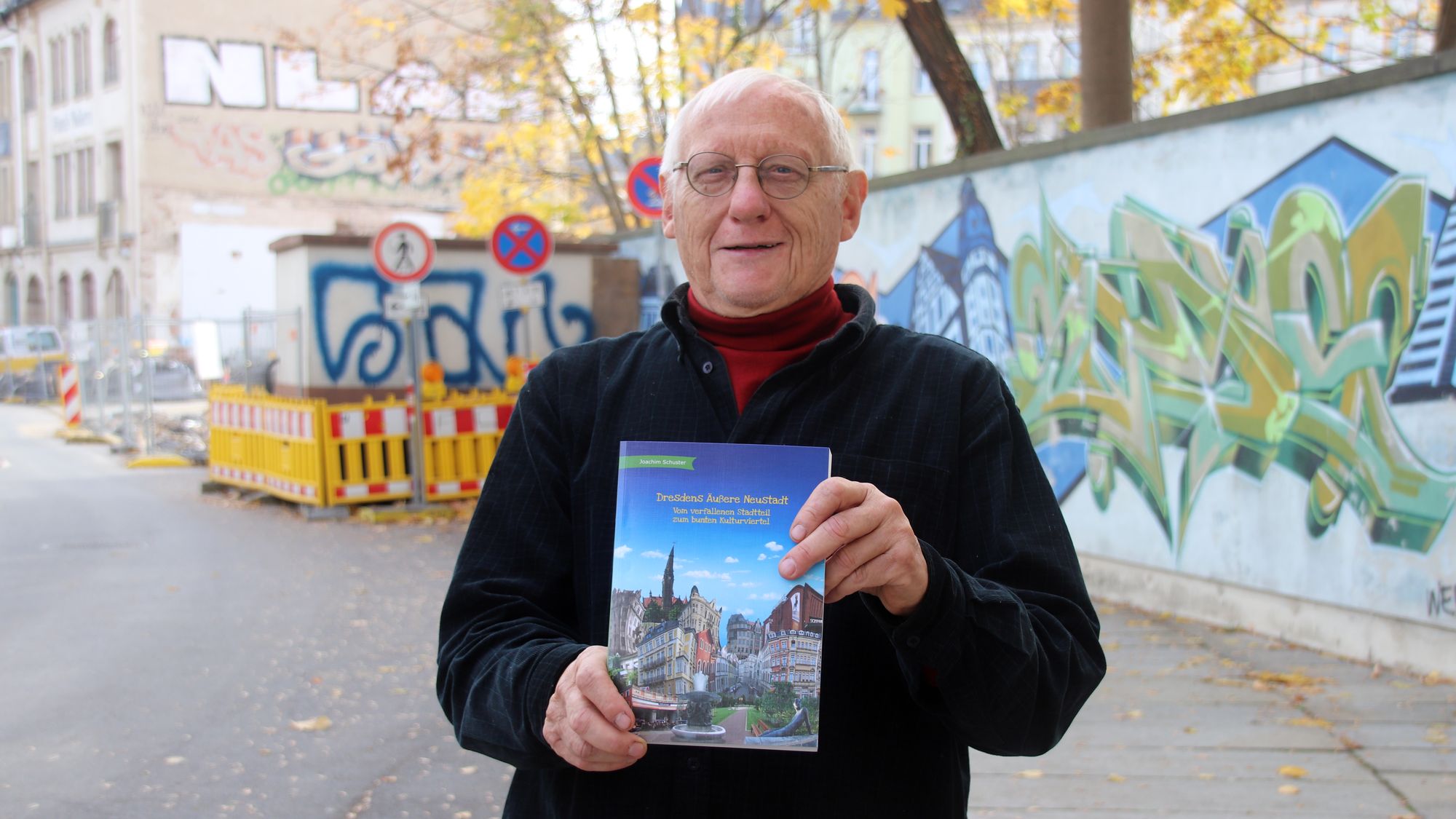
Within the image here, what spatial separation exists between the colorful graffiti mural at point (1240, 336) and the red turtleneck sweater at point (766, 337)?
530 centimetres

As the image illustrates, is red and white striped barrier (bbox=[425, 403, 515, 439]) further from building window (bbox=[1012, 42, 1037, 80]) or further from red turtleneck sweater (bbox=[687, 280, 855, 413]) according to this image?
building window (bbox=[1012, 42, 1037, 80])

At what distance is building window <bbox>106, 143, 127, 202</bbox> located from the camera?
42312 millimetres

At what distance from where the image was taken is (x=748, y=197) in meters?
2.04

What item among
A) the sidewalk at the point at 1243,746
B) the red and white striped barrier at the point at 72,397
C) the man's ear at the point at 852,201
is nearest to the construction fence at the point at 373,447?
the sidewalk at the point at 1243,746

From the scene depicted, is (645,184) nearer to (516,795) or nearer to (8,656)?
(8,656)

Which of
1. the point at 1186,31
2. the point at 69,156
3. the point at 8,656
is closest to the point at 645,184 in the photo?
the point at 8,656

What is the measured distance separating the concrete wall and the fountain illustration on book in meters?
5.76

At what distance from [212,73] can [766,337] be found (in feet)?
144

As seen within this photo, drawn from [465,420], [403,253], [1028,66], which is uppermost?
[1028,66]

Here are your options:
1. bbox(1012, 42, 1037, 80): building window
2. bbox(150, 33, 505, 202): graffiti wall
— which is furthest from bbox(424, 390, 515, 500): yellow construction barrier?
bbox(1012, 42, 1037, 80): building window

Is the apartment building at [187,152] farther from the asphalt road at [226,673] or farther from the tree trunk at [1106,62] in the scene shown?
the tree trunk at [1106,62]

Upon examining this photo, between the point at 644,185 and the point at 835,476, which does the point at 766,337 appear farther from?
the point at 644,185

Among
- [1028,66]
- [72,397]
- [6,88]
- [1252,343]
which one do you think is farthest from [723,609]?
[1028,66]

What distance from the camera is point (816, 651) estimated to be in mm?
1642
